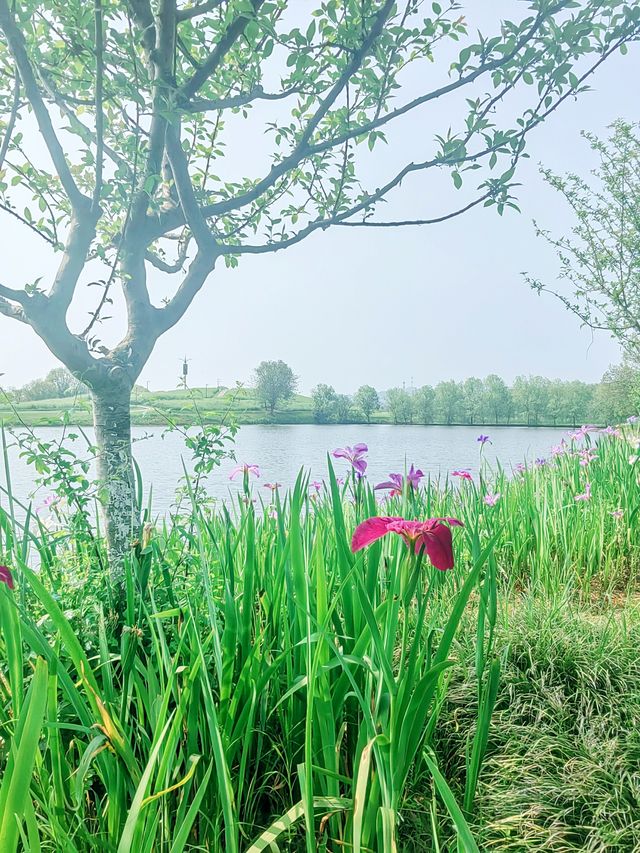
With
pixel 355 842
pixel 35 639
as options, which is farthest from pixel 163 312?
pixel 355 842

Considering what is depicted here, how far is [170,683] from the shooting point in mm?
1010

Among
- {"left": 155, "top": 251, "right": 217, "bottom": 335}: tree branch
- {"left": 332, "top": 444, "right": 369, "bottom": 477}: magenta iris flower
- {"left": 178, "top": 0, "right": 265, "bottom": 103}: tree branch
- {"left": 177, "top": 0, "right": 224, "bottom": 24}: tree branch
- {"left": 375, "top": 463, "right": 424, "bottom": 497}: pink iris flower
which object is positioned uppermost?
{"left": 177, "top": 0, "right": 224, "bottom": 24}: tree branch

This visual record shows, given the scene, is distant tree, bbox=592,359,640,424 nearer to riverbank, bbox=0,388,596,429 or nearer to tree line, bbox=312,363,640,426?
tree line, bbox=312,363,640,426

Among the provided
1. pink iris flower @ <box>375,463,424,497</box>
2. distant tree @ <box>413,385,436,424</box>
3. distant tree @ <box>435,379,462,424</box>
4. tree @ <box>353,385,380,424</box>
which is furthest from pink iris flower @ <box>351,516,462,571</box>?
distant tree @ <box>435,379,462,424</box>

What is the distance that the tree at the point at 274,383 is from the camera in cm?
304

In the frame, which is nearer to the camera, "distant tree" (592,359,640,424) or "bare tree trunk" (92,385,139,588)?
"bare tree trunk" (92,385,139,588)

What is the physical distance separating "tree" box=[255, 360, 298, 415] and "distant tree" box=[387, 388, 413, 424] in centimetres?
190

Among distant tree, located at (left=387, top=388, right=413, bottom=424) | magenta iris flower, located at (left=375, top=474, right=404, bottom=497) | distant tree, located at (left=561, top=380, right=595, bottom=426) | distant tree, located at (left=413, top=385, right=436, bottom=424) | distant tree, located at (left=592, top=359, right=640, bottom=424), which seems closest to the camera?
magenta iris flower, located at (left=375, top=474, right=404, bottom=497)

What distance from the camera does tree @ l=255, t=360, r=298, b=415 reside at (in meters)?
3.04

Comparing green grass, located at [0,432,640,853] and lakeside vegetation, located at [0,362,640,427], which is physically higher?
lakeside vegetation, located at [0,362,640,427]

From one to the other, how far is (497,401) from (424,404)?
1.63 meters

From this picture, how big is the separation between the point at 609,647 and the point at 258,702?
1248 millimetres

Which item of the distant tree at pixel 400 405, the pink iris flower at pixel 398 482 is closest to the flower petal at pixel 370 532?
the pink iris flower at pixel 398 482

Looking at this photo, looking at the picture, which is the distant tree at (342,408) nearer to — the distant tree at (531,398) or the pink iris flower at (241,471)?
the pink iris flower at (241,471)
